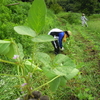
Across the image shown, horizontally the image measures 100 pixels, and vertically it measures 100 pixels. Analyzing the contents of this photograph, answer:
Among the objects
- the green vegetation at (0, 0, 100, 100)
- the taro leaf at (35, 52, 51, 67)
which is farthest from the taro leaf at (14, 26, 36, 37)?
the taro leaf at (35, 52, 51, 67)

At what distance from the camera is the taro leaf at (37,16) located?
462 mm

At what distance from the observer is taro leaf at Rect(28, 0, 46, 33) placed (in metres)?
0.46

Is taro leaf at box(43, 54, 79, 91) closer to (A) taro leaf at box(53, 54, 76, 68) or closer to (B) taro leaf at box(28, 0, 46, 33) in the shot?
(A) taro leaf at box(53, 54, 76, 68)

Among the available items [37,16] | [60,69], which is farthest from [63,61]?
[37,16]

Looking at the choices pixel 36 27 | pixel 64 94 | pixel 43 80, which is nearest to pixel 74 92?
pixel 64 94

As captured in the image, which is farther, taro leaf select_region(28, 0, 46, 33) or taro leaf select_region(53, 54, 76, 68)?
taro leaf select_region(53, 54, 76, 68)

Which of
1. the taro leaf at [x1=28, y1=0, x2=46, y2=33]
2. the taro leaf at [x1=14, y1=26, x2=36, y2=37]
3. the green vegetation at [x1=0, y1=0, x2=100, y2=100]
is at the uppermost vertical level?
the taro leaf at [x1=28, y1=0, x2=46, y2=33]

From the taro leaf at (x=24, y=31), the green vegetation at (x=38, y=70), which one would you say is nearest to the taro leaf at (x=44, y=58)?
the green vegetation at (x=38, y=70)

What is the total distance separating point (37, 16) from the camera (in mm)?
472

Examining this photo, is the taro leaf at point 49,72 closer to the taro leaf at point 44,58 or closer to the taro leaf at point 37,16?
the taro leaf at point 44,58

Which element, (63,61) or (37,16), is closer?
(37,16)

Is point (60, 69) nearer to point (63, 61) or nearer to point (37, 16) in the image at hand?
point (63, 61)

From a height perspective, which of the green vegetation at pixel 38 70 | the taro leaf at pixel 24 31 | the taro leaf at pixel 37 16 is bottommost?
the green vegetation at pixel 38 70

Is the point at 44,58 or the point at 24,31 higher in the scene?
the point at 24,31
